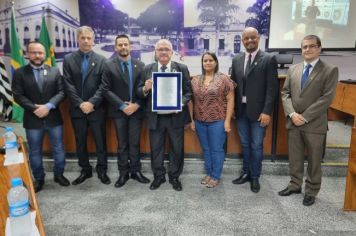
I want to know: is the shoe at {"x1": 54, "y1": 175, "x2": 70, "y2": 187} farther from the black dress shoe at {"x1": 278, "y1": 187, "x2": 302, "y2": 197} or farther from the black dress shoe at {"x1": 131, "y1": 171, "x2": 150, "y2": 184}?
the black dress shoe at {"x1": 278, "y1": 187, "x2": 302, "y2": 197}

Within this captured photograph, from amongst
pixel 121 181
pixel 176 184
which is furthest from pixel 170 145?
pixel 121 181

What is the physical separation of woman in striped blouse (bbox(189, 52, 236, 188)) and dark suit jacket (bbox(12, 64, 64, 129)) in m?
1.35

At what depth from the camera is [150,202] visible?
8.64 ft

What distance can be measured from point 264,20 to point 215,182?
12.1 feet

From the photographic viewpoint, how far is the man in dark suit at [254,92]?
8.51 feet

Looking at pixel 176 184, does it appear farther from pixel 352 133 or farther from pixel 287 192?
pixel 352 133

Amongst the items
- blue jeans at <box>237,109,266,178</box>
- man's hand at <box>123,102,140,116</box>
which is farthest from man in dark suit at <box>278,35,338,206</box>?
man's hand at <box>123,102,140,116</box>

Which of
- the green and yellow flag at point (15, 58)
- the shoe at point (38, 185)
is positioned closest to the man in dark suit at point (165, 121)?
the shoe at point (38, 185)

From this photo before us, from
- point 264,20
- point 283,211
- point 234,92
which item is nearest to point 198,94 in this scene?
point 234,92

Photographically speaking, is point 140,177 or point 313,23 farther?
point 313,23

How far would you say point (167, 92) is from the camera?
104 inches

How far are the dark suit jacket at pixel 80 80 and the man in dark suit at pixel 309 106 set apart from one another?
1.80 m

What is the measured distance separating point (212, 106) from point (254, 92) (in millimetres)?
409

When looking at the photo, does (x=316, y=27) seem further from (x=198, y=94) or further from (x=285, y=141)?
(x=198, y=94)
